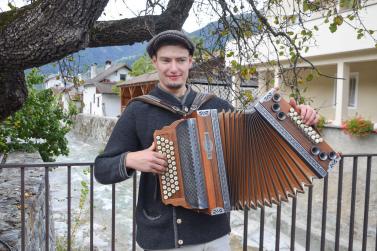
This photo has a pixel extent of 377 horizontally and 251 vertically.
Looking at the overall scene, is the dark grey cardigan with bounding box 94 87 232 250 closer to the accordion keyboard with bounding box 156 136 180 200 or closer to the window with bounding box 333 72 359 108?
the accordion keyboard with bounding box 156 136 180 200

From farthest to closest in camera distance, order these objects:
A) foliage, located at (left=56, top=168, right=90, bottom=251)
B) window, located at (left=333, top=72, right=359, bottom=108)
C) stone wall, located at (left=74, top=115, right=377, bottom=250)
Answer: window, located at (left=333, top=72, right=359, bottom=108) → stone wall, located at (left=74, top=115, right=377, bottom=250) → foliage, located at (left=56, top=168, right=90, bottom=251)

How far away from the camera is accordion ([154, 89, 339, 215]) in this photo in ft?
5.94

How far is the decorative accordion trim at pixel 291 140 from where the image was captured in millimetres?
1835

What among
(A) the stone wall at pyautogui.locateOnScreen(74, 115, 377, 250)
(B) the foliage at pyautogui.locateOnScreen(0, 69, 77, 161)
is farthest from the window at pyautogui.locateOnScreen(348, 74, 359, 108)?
(B) the foliage at pyautogui.locateOnScreen(0, 69, 77, 161)

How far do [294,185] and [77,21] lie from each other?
4.62 ft

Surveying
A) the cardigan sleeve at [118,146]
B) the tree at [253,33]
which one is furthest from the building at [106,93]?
the cardigan sleeve at [118,146]

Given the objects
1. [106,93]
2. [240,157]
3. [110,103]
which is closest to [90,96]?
[110,103]

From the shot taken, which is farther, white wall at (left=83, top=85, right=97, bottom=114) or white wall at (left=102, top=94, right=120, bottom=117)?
white wall at (left=83, top=85, right=97, bottom=114)

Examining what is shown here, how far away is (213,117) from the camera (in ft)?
6.15

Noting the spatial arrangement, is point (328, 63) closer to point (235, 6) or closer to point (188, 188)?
point (235, 6)

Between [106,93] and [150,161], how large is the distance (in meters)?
38.5

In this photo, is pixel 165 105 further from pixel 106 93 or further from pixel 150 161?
pixel 106 93

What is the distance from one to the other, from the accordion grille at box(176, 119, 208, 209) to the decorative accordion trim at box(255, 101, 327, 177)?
338 millimetres

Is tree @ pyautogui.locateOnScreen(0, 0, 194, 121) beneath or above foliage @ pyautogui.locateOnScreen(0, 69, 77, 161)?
above
